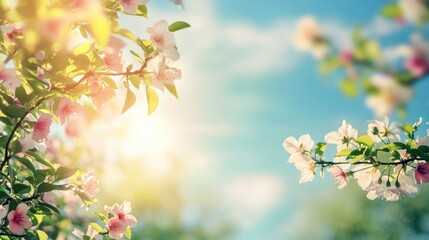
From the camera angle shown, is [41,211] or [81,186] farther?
[81,186]

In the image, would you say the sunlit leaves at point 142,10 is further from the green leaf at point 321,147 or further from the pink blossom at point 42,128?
the green leaf at point 321,147

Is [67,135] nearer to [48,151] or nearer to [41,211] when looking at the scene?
[48,151]

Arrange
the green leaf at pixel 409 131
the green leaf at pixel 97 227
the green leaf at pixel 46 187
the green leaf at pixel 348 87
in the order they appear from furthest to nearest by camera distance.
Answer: the green leaf at pixel 97 227
the green leaf at pixel 409 131
the green leaf at pixel 46 187
the green leaf at pixel 348 87

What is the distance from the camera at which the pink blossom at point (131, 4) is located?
6.88ft

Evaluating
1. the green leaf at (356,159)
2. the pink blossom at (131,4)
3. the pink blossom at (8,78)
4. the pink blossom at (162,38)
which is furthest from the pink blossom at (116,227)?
the green leaf at (356,159)

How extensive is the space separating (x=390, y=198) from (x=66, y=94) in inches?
80.7

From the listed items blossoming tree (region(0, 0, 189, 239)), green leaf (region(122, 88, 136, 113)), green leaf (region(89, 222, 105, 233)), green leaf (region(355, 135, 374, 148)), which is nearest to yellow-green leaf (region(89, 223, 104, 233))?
green leaf (region(89, 222, 105, 233))

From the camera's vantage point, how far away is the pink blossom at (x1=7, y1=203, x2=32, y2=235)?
227 cm

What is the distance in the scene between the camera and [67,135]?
5.34 m

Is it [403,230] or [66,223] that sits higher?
[403,230]

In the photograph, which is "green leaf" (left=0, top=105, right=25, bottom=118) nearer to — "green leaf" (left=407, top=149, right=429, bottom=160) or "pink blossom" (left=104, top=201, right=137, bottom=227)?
"pink blossom" (left=104, top=201, right=137, bottom=227)

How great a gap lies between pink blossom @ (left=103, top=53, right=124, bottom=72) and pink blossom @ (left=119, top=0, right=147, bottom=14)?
29 centimetres

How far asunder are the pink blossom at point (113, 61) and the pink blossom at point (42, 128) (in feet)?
1.46

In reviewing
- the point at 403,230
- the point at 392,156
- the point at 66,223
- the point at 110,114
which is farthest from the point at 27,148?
the point at 403,230
